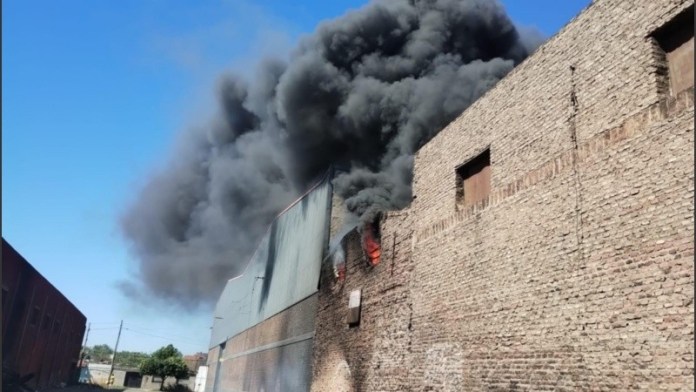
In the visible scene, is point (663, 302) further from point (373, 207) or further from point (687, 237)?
point (373, 207)

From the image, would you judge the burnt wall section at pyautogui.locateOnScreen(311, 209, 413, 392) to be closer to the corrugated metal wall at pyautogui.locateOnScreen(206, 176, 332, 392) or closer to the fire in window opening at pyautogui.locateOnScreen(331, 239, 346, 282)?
the fire in window opening at pyautogui.locateOnScreen(331, 239, 346, 282)

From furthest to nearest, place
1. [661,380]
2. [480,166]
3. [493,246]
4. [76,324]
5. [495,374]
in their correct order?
1. [76,324]
2. [480,166]
3. [493,246]
4. [495,374]
5. [661,380]

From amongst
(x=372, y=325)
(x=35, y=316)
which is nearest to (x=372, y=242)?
(x=372, y=325)

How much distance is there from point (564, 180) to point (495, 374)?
2327mm

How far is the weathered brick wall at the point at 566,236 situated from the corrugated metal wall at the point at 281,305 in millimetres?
5194

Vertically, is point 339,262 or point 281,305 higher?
point 339,262

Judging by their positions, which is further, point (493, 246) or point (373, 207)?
point (373, 207)

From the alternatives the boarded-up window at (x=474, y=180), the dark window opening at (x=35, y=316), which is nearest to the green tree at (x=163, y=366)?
the dark window opening at (x=35, y=316)

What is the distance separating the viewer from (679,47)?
4824mm

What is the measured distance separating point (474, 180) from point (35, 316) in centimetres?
2305

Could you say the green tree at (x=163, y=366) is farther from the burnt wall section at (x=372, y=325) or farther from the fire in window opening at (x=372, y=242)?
the fire in window opening at (x=372, y=242)

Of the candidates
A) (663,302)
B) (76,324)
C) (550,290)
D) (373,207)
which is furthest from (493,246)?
(76,324)

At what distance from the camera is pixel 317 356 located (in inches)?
448

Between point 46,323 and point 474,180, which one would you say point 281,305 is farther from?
point 46,323
